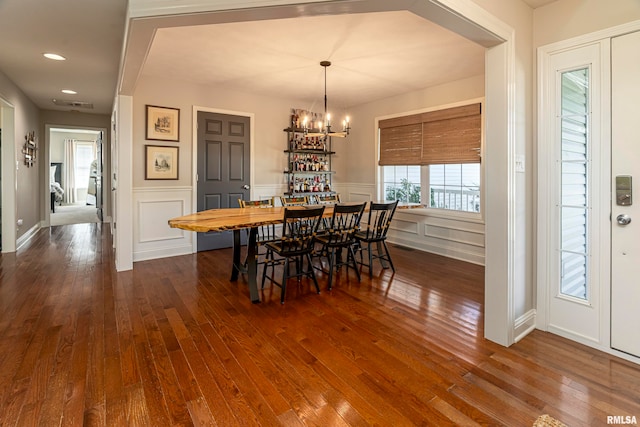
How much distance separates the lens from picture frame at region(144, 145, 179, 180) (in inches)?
177

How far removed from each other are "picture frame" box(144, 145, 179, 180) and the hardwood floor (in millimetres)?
1757

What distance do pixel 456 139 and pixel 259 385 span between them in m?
4.07

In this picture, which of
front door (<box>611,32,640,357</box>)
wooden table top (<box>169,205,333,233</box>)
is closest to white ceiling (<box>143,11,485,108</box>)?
front door (<box>611,32,640,357</box>)

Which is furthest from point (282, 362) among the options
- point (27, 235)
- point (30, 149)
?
point (30, 149)

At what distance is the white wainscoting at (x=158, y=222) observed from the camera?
4.45m

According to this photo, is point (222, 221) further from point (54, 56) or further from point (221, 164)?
point (54, 56)

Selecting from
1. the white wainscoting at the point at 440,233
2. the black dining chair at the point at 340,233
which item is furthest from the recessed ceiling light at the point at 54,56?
the white wainscoting at the point at 440,233

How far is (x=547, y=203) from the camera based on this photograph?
7.80ft

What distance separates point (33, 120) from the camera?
6176mm

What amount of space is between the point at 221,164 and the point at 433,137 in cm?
327

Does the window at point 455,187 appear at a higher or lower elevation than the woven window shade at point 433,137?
lower

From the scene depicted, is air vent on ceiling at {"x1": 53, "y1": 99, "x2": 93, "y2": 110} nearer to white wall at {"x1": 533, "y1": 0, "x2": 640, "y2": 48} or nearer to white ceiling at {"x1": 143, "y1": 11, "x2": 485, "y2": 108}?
white ceiling at {"x1": 143, "y1": 11, "x2": 485, "y2": 108}

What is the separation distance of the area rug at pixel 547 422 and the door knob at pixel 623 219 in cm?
132

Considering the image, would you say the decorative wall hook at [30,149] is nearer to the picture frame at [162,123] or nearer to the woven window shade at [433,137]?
the picture frame at [162,123]
